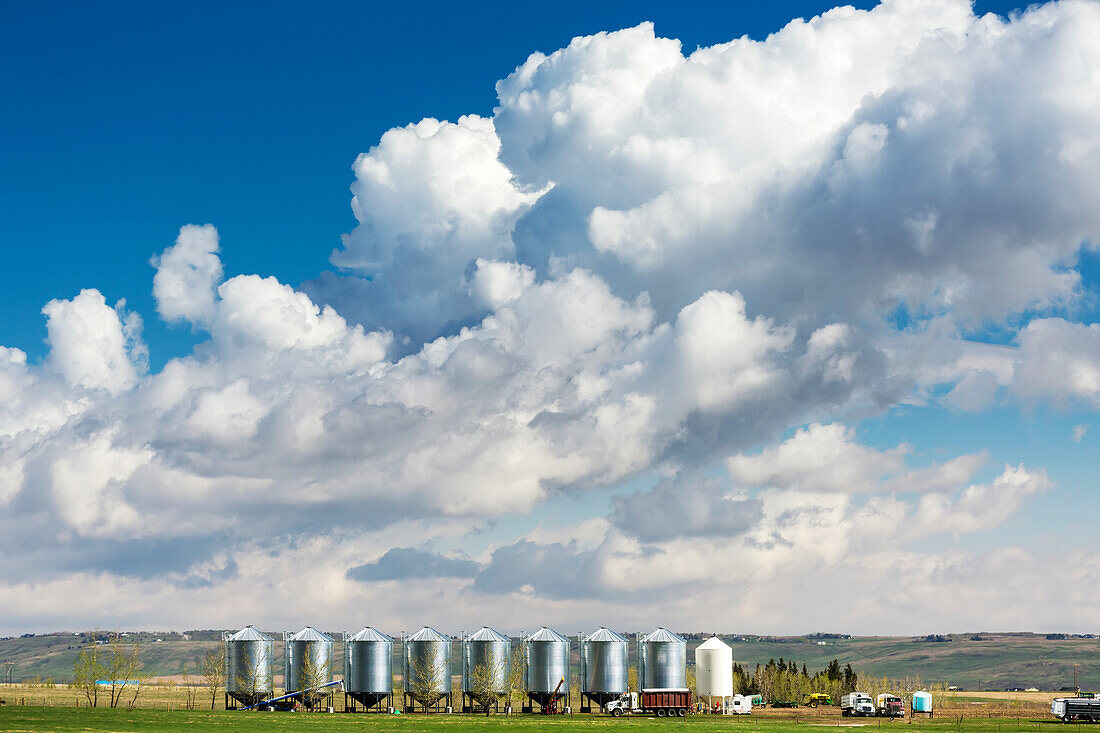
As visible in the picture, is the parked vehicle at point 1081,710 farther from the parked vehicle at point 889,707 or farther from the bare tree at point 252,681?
the bare tree at point 252,681

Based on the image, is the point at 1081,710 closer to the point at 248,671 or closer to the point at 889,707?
the point at 889,707

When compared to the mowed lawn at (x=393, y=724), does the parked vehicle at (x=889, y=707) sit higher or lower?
lower

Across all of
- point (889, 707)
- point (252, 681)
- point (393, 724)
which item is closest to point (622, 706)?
point (889, 707)

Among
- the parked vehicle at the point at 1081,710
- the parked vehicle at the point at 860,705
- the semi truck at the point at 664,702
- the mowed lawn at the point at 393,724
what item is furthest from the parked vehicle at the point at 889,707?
the semi truck at the point at 664,702

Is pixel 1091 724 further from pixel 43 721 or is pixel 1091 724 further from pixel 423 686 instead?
pixel 43 721

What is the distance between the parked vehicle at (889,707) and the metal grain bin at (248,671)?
4054 inches

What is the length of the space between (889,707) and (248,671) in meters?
109

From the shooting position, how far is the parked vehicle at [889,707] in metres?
190

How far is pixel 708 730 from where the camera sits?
13338 cm

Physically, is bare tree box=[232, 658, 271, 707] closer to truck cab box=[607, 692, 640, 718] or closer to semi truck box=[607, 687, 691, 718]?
truck cab box=[607, 692, 640, 718]

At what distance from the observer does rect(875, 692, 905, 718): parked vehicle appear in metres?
190

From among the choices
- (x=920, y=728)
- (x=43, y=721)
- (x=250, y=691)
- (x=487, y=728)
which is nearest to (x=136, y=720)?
(x=43, y=721)

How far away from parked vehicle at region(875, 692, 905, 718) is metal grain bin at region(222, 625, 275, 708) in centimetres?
10298

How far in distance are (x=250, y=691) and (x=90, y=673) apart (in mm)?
29365
